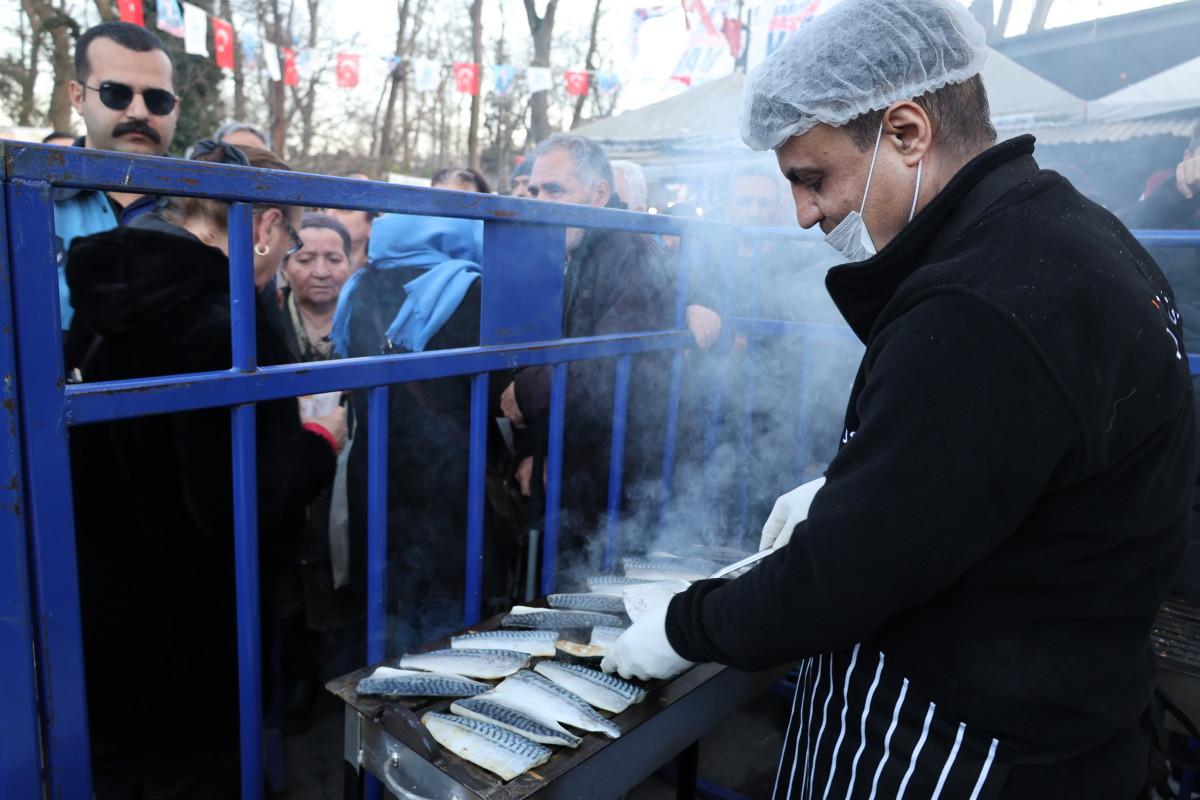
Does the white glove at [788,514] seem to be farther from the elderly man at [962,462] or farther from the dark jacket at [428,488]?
the dark jacket at [428,488]

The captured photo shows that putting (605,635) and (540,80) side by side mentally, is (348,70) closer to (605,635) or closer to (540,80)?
(540,80)

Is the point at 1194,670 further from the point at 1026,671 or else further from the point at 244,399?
the point at 244,399

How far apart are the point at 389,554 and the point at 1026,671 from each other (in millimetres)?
2338

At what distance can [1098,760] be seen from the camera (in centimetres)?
132

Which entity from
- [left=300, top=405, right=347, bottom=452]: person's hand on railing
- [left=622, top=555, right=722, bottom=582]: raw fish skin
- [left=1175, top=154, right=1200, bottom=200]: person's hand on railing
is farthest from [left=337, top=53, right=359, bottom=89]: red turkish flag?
[left=622, top=555, right=722, bottom=582]: raw fish skin

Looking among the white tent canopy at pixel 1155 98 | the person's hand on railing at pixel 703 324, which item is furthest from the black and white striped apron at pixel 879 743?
the white tent canopy at pixel 1155 98

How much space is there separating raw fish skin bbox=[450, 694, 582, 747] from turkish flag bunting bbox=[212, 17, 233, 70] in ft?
38.8

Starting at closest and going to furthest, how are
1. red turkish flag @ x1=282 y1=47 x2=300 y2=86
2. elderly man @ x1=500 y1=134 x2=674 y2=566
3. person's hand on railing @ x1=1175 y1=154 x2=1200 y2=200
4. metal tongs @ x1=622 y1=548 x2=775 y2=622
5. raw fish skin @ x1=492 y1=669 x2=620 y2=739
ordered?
raw fish skin @ x1=492 y1=669 x2=620 y2=739 < metal tongs @ x1=622 y1=548 x2=775 y2=622 < elderly man @ x1=500 y1=134 x2=674 y2=566 < person's hand on railing @ x1=1175 y1=154 x2=1200 y2=200 < red turkish flag @ x1=282 y1=47 x2=300 y2=86

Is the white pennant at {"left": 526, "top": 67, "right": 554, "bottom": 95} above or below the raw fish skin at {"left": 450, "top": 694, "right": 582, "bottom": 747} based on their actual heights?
above

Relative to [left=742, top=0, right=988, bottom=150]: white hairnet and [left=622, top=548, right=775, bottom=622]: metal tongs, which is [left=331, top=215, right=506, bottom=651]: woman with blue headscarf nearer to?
[left=622, top=548, right=775, bottom=622]: metal tongs

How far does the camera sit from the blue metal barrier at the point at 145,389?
119 cm

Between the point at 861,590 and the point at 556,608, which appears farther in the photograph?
the point at 556,608

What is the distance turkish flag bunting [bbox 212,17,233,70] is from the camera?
1086 centimetres

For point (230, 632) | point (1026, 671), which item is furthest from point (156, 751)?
point (1026, 671)
